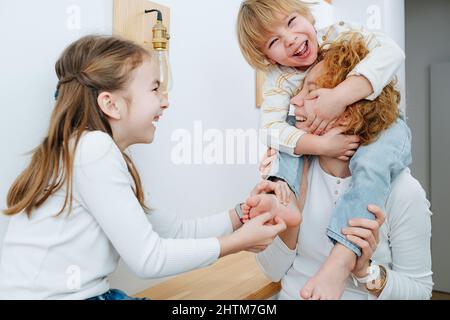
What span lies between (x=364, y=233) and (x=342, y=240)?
0.04 metres

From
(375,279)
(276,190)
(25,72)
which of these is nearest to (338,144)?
(276,190)

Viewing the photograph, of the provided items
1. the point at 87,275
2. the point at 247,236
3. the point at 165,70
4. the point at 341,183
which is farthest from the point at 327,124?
the point at 87,275

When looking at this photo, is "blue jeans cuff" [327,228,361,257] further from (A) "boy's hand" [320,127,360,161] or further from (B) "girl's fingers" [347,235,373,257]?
(A) "boy's hand" [320,127,360,161]

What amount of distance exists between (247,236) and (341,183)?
9.5 inches

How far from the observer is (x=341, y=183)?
87 centimetres

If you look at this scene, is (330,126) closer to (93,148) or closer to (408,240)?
(408,240)

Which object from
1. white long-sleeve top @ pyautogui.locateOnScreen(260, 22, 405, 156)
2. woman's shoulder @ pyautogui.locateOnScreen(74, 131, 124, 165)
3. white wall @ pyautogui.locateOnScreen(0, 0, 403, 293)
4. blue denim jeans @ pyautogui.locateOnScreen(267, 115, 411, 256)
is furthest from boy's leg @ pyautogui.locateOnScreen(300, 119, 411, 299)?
white wall @ pyautogui.locateOnScreen(0, 0, 403, 293)

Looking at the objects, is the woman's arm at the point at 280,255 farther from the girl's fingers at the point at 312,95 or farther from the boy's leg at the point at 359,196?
the girl's fingers at the point at 312,95

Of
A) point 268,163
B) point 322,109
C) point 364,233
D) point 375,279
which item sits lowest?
point 375,279

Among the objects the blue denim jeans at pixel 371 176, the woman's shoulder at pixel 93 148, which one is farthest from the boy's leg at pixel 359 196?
the woman's shoulder at pixel 93 148

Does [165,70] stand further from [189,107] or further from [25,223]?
[25,223]

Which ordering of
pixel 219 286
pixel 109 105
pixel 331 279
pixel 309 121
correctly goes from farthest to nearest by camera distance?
pixel 219 286, pixel 309 121, pixel 109 105, pixel 331 279

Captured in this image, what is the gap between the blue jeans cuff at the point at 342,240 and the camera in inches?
28.3

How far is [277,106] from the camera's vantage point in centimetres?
98
